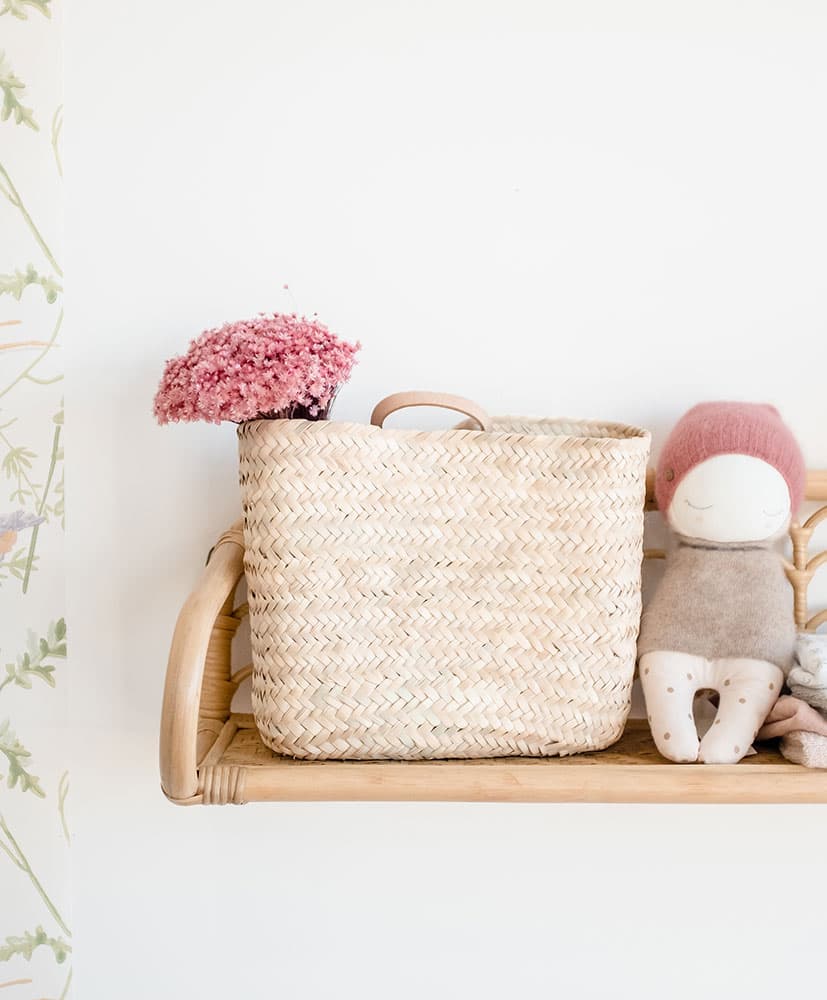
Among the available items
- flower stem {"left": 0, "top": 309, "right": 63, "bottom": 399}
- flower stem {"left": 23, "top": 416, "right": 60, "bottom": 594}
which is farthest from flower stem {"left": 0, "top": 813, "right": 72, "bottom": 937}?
flower stem {"left": 0, "top": 309, "right": 63, "bottom": 399}

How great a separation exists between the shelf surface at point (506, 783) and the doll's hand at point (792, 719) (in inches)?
1.7

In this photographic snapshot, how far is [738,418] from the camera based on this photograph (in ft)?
3.44

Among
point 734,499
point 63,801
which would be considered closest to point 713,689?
point 734,499

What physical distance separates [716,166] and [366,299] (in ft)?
1.50

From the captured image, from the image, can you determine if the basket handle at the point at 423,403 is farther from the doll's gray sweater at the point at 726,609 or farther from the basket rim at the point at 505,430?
the doll's gray sweater at the point at 726,609

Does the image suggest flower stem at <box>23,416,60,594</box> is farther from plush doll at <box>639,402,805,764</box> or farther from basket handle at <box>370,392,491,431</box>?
plush doll at <box>639,402,805,764</box>

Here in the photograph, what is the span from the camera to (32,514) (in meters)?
1.16

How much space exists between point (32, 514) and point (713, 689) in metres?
0.83

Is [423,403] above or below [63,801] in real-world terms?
above

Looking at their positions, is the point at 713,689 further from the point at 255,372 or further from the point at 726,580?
the point at 255,372

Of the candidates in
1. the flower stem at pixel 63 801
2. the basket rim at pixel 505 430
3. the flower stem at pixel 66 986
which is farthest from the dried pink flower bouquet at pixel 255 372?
the flower stem at pixel 66 986

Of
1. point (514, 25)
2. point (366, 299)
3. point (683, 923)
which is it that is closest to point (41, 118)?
point (366, 299)

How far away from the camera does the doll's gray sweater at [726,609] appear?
103 centimetres

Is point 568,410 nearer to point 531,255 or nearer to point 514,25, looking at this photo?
point 531,255
